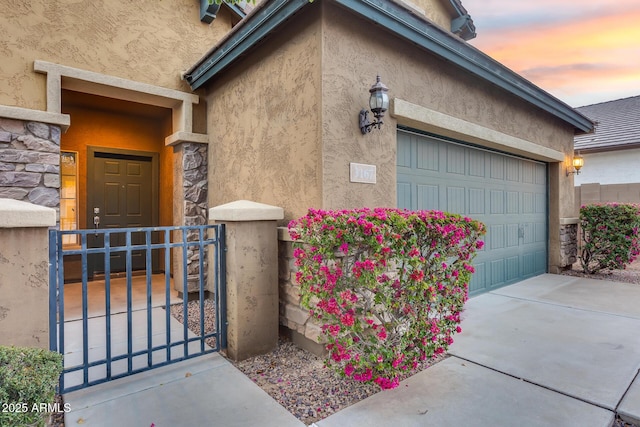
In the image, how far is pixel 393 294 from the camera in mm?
2566

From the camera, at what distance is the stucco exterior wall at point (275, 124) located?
3342 mm

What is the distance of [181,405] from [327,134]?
2.49m

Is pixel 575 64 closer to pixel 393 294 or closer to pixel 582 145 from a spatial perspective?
pixel 582 145

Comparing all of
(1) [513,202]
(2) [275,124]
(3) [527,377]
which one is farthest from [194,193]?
(1) [513,202]

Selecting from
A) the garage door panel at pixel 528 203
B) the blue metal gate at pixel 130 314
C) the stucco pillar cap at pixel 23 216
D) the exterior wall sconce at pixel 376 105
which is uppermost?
the exterior wall sconce at pixel 376 105

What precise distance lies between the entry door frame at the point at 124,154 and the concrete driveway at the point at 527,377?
592cm

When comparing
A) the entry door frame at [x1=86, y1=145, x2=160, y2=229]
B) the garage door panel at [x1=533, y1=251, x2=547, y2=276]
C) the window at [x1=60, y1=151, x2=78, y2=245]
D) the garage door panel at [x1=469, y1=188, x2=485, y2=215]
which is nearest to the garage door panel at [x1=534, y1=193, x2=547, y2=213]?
the garage door panel at [x1=533, y1=251, x2=547, y2=276]

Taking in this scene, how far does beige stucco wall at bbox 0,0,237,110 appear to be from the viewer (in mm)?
3928

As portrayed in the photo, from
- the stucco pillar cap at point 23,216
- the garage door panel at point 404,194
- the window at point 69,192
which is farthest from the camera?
the window at point 69,192

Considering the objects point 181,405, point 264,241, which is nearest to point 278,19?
point 264,241

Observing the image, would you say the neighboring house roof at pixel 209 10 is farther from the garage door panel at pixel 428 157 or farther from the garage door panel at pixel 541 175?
the garage door panel at pixel 541 175

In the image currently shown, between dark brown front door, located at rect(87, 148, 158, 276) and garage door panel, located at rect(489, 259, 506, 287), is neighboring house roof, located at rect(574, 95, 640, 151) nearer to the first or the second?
garage door panel, located at rect(489, 259, 506, 287)

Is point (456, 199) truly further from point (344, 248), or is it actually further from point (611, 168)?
point (611, 168)

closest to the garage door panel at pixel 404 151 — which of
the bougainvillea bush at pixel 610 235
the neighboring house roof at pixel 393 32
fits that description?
the neighboring house roof at pixel 393 32
